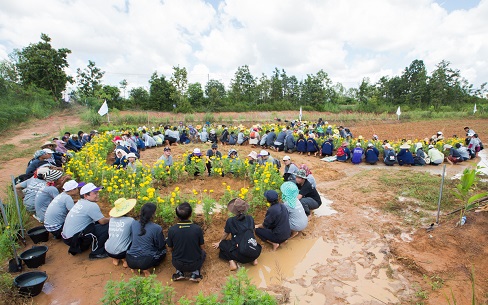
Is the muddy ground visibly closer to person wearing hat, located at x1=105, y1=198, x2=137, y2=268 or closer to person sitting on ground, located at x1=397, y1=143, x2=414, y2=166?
person wearing hat, located at x1=105, y1=198, x2=137, y2=268

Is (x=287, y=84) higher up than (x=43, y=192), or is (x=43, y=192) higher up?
(x=287, y=84)

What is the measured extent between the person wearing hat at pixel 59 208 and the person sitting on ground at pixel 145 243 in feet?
5.19

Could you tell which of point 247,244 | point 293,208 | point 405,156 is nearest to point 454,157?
point 405,156

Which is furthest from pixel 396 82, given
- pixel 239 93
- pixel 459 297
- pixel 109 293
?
pixel 109 293

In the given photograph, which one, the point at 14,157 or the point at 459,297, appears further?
the point at 14,157

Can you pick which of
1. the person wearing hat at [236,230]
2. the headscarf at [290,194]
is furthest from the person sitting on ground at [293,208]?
the person wearing hat at [236,230]

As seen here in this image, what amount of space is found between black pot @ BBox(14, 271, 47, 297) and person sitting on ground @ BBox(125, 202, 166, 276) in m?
1.13

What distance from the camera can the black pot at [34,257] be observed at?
4.03 m

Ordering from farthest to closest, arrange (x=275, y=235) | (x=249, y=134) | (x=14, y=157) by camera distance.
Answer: (x=249, y=134) < (x=14, y=157) < (x=275, y=235)

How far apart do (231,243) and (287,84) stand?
3916 cm

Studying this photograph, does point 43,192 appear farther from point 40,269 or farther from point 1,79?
point 1,79

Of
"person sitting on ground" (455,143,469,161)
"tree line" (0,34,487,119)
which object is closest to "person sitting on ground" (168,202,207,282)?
"person sitting on ground" (455,143,469,161)

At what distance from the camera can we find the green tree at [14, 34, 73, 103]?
22.0m

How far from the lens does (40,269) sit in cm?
412
